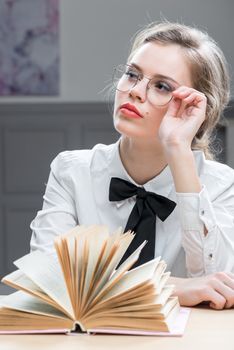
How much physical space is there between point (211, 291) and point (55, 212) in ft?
2.12

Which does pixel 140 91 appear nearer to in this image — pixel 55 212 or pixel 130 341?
pixel 55 212

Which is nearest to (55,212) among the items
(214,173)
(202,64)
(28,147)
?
(214,173)

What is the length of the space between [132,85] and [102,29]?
12.3 feet

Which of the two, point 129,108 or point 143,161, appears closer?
point 129,108

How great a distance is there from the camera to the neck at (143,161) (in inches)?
90.4

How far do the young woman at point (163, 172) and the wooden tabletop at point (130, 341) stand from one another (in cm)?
55

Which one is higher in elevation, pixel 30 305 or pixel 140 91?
pixel 140 91

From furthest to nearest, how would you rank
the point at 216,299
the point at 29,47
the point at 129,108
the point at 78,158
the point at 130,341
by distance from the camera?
the point at 29,47, the point at 78,158, the point at 129,108, the point at 216,299, the point at 130,341

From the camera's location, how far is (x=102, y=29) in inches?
229

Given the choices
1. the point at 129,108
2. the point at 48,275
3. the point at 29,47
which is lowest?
the point at 29,47

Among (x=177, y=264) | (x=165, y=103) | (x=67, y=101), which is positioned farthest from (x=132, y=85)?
(x=67, y=101)

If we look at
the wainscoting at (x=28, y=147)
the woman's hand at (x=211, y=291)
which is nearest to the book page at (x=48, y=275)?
the woman's hand at (x=211, y=291)

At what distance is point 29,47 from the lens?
5.93 metres

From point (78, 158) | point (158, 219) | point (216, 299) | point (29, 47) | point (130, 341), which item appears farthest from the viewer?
point (29, 47)
